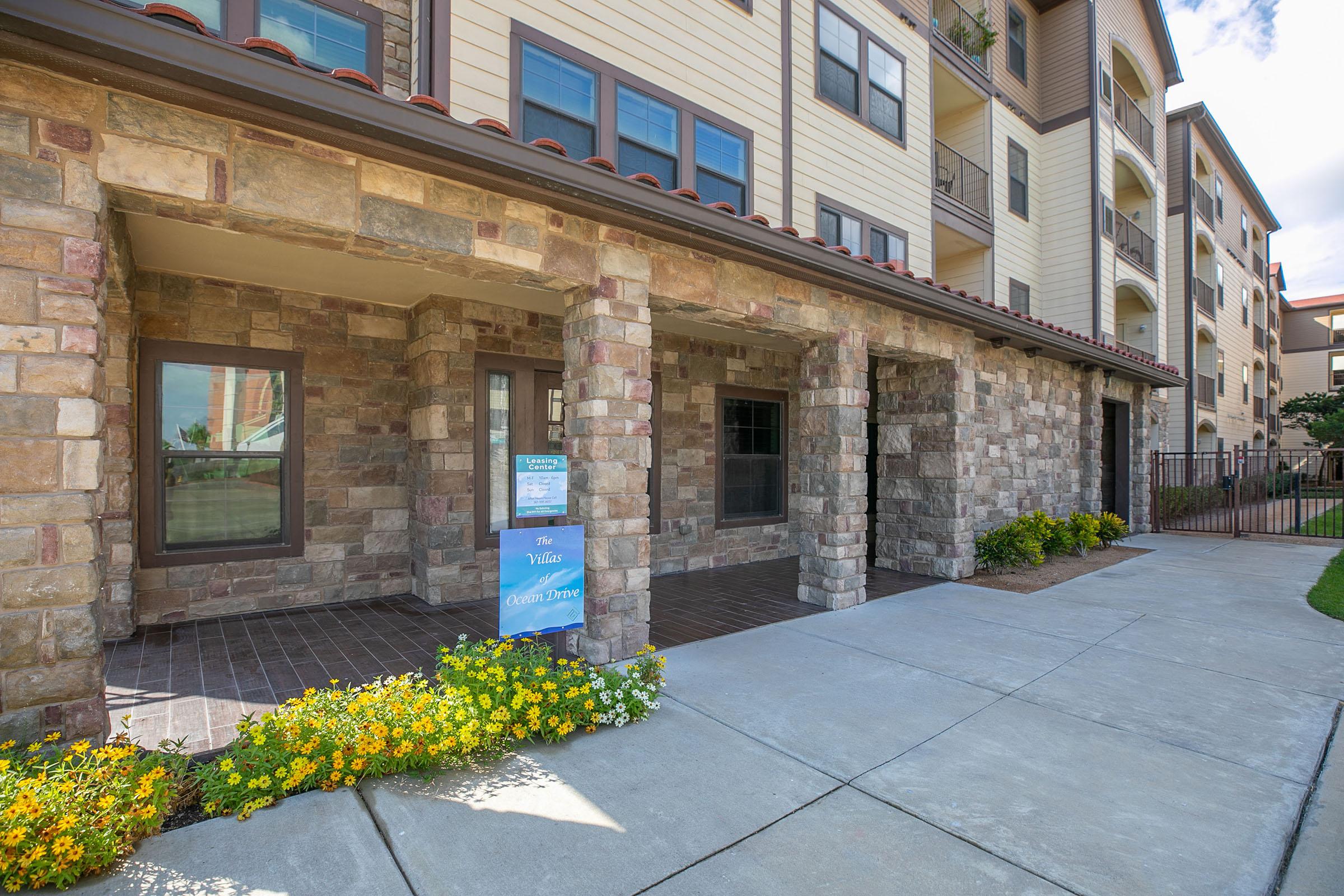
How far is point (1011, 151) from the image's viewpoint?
14.4 metres

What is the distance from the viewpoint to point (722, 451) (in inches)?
381

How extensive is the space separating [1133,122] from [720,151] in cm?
1553

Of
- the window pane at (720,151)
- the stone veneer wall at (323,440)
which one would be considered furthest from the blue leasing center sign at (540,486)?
the window pane at (720,151)

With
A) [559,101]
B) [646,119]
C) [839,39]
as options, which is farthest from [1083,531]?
[559,101]

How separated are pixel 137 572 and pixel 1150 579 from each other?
38.0 feet

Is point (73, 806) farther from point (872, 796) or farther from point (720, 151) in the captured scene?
point (720, 151)

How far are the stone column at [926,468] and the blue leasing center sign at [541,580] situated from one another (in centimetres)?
588

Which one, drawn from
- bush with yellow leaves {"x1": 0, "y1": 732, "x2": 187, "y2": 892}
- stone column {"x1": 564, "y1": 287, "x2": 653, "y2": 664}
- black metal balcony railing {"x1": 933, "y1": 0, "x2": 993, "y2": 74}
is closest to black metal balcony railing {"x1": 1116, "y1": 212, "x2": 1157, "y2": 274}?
black metal balcony railing {"x1": 933, "y1": 0, "x2": 993, "y2": 74}

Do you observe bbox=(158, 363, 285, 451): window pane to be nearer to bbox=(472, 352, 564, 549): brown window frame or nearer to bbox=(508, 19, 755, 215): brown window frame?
bbox=(472, 352, 564, 549): brown window frame

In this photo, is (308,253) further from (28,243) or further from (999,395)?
(999,395)

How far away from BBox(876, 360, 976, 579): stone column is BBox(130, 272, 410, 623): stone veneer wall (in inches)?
251

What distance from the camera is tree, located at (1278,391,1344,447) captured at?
2638 centimetres

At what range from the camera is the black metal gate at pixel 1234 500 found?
13742mm

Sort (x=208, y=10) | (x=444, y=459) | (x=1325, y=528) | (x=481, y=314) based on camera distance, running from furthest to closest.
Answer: (x=1325, y=528) → (x=481, y=314) → (x=444, y=459) → (x=208, y=10)
